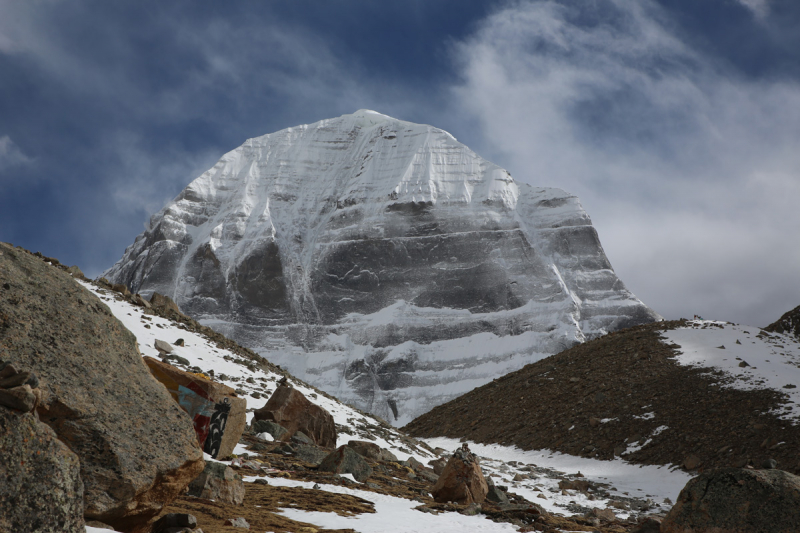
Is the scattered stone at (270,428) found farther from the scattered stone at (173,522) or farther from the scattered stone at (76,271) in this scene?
the scattered stone at (76,271)

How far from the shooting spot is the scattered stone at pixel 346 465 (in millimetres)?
10273

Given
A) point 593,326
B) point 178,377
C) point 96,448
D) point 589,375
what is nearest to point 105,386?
point 96,448

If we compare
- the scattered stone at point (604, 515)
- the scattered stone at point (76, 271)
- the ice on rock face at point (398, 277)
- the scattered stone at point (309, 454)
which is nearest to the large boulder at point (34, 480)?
the scattered stone at point (309, 454)

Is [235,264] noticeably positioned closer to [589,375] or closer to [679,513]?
[589,375]

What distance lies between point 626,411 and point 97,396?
25634 millimetres

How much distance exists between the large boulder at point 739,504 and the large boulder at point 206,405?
251 inches

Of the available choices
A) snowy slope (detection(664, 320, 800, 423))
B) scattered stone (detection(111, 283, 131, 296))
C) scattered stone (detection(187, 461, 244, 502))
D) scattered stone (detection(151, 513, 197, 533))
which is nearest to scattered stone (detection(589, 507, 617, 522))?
scattered stone (detection(187, 461, 244, 502))

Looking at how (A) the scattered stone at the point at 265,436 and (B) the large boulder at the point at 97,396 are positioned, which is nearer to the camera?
(B) the large boulder at the point at 97,396

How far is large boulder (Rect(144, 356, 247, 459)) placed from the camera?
29.5ft

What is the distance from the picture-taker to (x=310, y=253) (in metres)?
186

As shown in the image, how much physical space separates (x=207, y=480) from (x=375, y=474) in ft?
18.2

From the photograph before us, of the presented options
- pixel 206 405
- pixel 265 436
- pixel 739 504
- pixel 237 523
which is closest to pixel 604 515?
pixel 739 504

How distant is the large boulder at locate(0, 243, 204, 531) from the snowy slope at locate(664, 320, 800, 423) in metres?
22.3

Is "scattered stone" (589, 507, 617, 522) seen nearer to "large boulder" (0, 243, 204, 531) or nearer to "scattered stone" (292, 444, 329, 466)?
"scattered stone" (292, 444, 329, 466)
